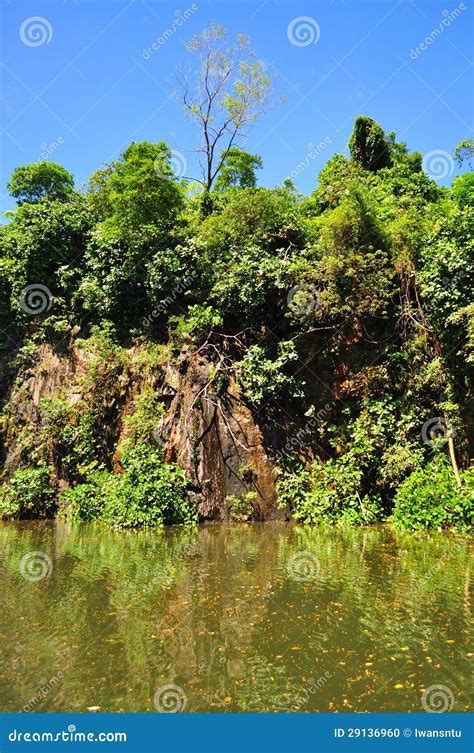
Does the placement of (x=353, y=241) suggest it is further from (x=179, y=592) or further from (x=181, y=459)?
(x=179, y=592)

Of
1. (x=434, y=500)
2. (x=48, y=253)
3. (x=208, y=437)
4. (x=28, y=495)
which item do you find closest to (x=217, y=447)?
(x=208, y=437)

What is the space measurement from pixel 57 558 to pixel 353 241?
11.5m

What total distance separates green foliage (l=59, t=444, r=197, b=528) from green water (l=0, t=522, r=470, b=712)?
339 cm

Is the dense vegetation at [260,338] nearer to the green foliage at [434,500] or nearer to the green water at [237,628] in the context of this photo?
the green foliage at [434,500]

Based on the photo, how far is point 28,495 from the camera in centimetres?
1579

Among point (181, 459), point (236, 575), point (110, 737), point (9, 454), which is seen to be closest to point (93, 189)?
point (9, 454)

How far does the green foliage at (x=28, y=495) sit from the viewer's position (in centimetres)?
1584

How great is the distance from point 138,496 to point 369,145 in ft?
79.0

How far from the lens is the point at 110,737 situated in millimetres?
3963

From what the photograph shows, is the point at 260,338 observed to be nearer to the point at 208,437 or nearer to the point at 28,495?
the point at 208,437

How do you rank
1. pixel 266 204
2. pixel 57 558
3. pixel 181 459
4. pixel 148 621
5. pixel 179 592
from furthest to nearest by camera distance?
pixel 266 204 → pixel 181 459 → pixel 57 558 → pixel 179 592 → pixel 148 621

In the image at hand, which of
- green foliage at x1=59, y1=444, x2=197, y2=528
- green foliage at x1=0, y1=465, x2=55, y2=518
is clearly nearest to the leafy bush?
green foliage at x1=59, y1=444, x2=197, y2=528

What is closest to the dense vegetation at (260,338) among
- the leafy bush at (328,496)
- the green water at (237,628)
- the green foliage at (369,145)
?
the leafy bush at (328,496)

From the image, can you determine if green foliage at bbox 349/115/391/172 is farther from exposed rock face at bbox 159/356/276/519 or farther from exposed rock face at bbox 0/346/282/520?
exposed rock face at bbox 159/356/276/519
